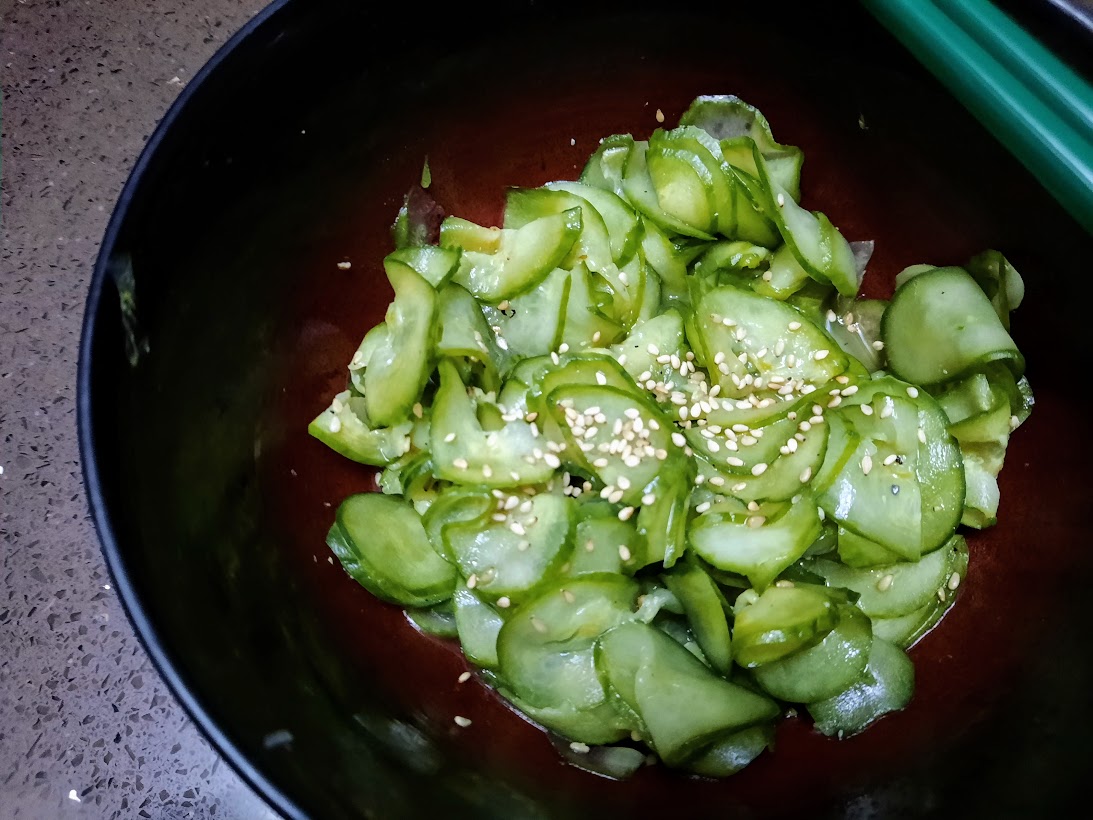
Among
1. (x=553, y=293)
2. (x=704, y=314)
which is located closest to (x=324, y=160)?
(x=553, y=293)

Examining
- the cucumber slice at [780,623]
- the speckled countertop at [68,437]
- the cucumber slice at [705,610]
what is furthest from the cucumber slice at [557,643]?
the speckled countertop at [68,437]

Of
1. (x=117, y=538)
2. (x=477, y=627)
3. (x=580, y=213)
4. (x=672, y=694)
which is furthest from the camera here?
(x=580, y=213)

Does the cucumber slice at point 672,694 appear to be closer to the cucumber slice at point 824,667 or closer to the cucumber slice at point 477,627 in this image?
the cucumber slice at point 824,667

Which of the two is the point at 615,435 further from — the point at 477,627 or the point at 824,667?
the point at 824,667

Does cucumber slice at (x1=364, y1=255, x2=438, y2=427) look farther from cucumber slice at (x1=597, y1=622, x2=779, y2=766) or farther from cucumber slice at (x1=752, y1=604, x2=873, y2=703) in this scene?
cucumber slice at (x1=752, y1=604, x2=873, y2=703)

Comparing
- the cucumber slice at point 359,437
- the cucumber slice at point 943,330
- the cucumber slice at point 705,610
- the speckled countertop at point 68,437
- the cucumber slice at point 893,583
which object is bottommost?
the speckled countertop at point 68,437

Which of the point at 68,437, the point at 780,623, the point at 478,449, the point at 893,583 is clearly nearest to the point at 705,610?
the point at 780,623
